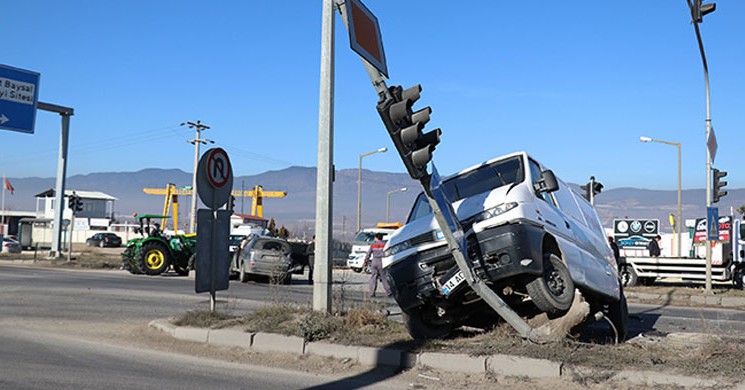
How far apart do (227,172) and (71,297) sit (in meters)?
6.73

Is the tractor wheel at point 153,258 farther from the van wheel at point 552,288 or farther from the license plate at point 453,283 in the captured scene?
the van wheel at point 552,288

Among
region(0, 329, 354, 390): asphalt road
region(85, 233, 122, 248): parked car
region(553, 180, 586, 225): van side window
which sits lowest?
region(0, 329, 354, 390): asphalt road

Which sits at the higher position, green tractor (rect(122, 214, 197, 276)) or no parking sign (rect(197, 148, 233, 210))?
no parking sign (rect(197, 148, 233, 210))

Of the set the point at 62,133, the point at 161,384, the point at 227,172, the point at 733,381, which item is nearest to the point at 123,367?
the point at 161,384

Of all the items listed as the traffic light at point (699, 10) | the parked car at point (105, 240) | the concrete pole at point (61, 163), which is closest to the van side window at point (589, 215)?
the traffic light at point (699, 10)

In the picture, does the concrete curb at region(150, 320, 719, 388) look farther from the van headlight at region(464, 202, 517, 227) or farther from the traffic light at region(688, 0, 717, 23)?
the traffic light at region(688, 0, 717, 23)

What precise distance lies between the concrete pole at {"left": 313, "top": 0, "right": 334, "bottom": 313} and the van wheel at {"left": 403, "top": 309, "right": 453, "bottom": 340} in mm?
1486

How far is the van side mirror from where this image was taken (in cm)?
866

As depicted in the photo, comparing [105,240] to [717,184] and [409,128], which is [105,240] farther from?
[409,128]

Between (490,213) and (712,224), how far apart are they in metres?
13.7

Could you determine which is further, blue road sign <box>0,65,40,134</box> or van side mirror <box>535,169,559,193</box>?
blue road sign <box>0,65,40,134</box>

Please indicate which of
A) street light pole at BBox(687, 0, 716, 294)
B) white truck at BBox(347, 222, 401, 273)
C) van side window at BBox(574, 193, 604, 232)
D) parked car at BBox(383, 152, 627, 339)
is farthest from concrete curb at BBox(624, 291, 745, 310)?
white truck at BBox(347, 222, 401, 273)

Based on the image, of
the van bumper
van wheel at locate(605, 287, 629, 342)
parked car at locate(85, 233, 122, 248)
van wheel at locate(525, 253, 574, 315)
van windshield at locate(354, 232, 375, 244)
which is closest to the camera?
the van bumper

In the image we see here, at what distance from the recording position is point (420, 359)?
8000 mm
